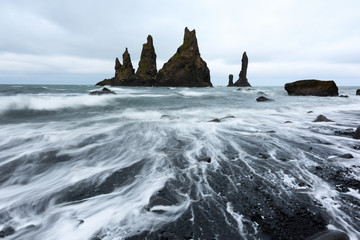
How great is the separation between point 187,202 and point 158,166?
4.91 ft

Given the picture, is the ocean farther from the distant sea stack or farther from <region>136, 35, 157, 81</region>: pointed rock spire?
the distant sea stack

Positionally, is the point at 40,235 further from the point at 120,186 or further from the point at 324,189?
the point at 324,189

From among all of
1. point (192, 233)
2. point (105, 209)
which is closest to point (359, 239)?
point (192, 233)

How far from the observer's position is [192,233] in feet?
7.43

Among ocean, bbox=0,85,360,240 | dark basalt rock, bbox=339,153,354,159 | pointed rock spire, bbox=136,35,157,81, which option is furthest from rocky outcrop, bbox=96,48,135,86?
dark basalt rock, bbox=339,153,354,159

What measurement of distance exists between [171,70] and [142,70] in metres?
14.7

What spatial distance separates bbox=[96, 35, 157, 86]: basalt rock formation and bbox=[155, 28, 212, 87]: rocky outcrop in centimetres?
560

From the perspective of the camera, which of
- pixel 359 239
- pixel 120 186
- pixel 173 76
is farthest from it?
pixel 173 76

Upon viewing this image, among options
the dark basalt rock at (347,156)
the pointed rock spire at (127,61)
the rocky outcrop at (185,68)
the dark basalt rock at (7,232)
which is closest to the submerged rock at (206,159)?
the dark basalt rock at (347,156)

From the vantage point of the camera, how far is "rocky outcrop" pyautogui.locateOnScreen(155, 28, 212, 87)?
67938 mm

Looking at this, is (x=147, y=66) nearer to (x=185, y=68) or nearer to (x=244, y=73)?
(x=185, y=68)

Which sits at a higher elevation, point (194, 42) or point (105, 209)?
point (194, 42)

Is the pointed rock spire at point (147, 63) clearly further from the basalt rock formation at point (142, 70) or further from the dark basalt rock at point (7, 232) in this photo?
the dark basalt rock at point (7, 232)

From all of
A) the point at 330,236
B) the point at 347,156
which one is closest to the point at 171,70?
the point at 347,156
